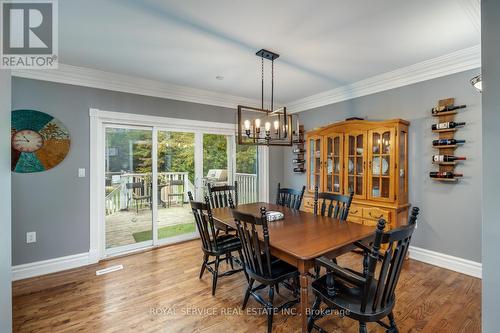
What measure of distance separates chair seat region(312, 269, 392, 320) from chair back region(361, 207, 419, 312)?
0.03 m

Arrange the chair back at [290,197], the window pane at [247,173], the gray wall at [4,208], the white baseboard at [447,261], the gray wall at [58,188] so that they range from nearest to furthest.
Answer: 1. the gray wall at [4,208]
2. the white baseboard at [447,261]
3. the gray wall at [58,188]
4. the chair back at [290,197]
5. the window pane at [247,173]

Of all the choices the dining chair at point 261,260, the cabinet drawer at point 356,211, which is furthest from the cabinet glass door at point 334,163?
the dining chair at point 261,260

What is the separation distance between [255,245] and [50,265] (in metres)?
2.91

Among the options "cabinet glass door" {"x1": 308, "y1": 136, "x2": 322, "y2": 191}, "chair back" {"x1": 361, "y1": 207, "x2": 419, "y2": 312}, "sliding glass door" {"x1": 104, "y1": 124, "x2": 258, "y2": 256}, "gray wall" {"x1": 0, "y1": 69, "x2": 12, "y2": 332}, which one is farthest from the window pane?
"gray wall" {"x1": 0, "y1": 69, "x2": 12, "y2": 332}

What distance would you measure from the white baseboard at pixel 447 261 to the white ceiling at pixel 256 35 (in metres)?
2.52

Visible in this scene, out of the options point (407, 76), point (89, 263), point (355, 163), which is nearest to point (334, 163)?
point (355, 163)

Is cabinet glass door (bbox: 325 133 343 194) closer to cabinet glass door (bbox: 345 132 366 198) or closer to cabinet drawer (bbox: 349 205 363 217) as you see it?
cabinet glass door (bbox: 345 132 366 198)

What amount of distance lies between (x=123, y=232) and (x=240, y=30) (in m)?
3.38

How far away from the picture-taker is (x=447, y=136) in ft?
9.47

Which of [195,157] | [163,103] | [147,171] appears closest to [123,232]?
[147,171]

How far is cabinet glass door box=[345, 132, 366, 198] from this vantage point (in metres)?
3.48

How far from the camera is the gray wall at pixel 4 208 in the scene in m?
1.03

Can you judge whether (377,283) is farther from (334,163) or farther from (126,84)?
(126,84)

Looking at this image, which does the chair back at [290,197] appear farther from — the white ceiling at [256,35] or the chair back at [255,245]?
the white ceiling at [256,35]
